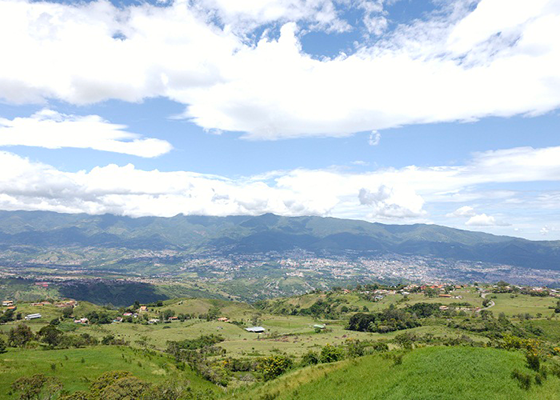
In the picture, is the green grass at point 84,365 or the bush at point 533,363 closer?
the bush at point 533,363

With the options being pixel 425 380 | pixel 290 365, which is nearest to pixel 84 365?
pixel 290 365

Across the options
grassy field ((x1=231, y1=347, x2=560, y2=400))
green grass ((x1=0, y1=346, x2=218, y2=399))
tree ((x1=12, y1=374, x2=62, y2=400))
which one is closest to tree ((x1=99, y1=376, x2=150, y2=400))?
tree ((x1=12, y1=374, x2=62, y2=400))

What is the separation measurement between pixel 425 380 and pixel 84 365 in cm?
5073

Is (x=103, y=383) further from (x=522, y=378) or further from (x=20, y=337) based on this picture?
(x=20, y=337)

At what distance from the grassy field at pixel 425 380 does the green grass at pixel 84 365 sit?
2531 centimetres

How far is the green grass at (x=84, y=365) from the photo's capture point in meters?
42.8

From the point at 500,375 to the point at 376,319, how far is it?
442 feet

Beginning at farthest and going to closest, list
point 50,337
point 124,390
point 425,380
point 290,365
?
1. point 50,337
2. point 290,365
3. point 124,390
4. point 425,380

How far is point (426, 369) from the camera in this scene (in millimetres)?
26562

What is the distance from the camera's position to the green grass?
42.8m

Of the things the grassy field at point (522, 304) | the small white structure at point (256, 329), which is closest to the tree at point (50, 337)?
the small white structure at point (256, 329)

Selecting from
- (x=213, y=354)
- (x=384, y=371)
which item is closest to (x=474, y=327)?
(x=213, y=354)

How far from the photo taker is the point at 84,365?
50.0m

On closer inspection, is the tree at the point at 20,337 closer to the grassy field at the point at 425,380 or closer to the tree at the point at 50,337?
the tree at the point at 50,337
